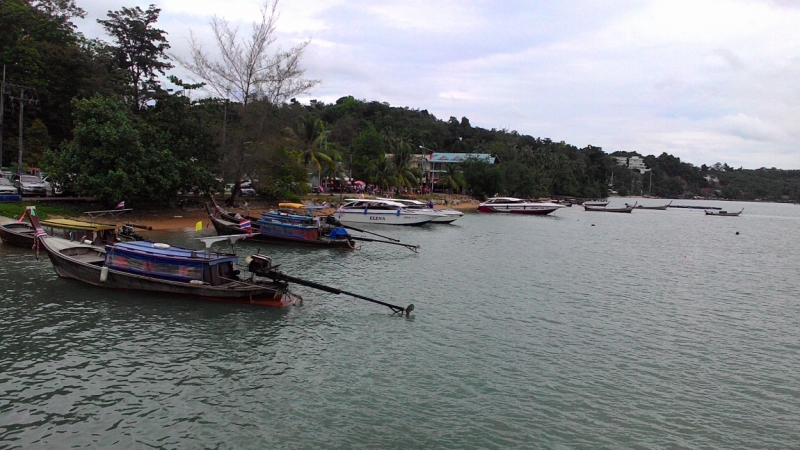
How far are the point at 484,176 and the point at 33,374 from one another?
273 feet

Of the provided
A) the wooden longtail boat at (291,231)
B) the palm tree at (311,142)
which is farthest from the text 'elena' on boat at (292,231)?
the palm tree at (311,142)

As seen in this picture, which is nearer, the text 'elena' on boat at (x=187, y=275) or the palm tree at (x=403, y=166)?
the text 'elena' on boat at (x=187, y=275)

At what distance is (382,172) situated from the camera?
74.3 metres

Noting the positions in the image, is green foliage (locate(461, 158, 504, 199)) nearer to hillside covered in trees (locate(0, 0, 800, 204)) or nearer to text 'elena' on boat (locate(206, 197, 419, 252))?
hillside covered in trees (locate(0, 0, 800, 204))

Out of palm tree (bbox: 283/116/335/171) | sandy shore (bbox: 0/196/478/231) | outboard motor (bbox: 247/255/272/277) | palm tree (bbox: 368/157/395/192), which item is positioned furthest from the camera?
palm tree (bbox: 368/157/395/192)

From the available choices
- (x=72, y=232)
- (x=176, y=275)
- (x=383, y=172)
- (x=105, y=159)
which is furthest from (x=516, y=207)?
(x=176, y=275)

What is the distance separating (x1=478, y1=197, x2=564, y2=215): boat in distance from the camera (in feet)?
238

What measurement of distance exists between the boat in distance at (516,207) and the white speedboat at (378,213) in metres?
28.3

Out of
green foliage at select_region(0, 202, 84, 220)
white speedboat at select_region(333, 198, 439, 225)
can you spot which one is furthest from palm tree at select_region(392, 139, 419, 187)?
green foliage at select_region(0, 202, 84, 220)

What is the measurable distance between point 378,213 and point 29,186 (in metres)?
26.1

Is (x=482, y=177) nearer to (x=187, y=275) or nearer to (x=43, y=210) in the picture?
(x=43, y=210)

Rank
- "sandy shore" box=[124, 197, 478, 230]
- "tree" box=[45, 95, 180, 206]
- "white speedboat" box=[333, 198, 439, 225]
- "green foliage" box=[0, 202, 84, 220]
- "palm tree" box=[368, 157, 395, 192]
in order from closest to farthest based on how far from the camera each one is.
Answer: "green foliage" box=[0, 202, 84, 220], "tree" box=[45, 95, 180, 206], "sandy shore" box=[124, 197, 478, 230], "white speedboat" box=[333, 198, 439, 225], "palm tree" box=[368, 157, 395, 192]

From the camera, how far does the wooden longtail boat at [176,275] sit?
1766cm

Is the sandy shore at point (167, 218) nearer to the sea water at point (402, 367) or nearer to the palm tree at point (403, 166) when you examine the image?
the sea water at point (402, 367)
